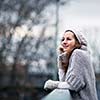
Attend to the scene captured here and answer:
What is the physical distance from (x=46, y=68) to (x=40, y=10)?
13.6 feet

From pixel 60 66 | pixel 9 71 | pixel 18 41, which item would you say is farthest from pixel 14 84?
pixel 60 66

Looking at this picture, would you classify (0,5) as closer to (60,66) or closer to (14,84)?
(14,84)

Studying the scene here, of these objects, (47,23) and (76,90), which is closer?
(76,90)

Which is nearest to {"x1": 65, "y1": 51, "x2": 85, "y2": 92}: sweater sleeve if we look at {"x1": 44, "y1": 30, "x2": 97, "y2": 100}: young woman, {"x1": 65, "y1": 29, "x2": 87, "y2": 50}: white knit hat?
{"x1": 44, "y1": 30, "x2": 97, "y2": 100}: young woman

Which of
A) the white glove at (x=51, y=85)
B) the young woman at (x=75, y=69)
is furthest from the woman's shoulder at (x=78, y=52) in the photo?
the white glove at (x=51, y=85)

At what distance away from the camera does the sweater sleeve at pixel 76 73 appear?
3238mm

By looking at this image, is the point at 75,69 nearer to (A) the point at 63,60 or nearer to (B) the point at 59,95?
(A) the point at 63,60

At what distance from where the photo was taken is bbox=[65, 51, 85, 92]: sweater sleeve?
324 cm

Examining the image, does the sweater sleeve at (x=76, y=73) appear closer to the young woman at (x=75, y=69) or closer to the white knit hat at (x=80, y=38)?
the young woman at (x=75, y=69)

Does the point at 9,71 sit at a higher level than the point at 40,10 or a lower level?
lower

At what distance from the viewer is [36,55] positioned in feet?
98.3

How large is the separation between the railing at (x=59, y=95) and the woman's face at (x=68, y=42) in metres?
0.30

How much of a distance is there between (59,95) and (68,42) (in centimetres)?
43

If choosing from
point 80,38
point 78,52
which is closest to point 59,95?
point 78,52
